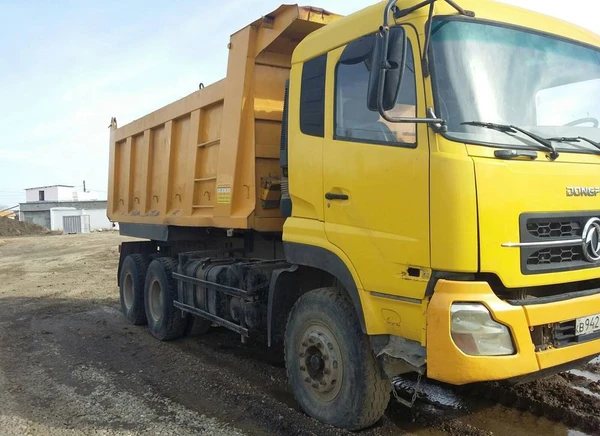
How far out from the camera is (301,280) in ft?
15.0

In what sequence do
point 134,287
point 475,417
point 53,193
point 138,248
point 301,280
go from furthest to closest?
point 53,193
point 138,248
point 134,287
point 301,280
point 475,417

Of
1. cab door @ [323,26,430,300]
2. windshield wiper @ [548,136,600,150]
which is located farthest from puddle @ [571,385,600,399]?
cab door @ [323,26,430,300]

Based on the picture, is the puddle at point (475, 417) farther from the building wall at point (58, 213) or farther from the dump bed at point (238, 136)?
the building wall at point (58, 213)

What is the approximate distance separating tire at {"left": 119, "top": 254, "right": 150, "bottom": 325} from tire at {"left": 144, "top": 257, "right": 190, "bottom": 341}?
372mm

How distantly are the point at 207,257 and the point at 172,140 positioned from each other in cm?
177

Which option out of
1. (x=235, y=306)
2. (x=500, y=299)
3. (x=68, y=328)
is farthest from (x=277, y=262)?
(x=68, y=328)

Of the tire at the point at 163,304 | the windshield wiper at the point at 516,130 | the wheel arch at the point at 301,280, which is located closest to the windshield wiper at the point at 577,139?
the windshield wiper at the point at 516,130

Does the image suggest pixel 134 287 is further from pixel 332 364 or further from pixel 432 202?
pixel 432 202

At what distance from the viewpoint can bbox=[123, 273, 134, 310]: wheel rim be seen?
27.0 ft

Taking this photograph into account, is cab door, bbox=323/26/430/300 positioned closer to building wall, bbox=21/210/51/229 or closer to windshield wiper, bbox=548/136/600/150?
windshield wiper, bbox=548/136/600/150

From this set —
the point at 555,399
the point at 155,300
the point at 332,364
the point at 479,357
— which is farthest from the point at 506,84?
the point at 155,300

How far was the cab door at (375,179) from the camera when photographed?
3.16 metres

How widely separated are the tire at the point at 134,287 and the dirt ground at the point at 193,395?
11.1 inches

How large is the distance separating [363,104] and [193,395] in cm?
312
